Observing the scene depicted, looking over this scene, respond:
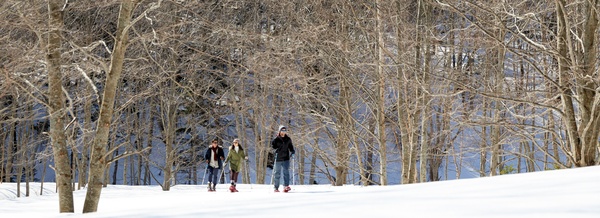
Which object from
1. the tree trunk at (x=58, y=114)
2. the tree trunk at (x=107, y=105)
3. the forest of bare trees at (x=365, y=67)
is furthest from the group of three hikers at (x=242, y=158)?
the tree trunk at (x=107, y=105)

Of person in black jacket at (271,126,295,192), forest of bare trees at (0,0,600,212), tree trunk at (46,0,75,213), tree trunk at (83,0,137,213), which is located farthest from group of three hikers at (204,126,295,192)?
tree trunk at (83,0,137,213)

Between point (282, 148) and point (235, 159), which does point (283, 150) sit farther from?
point (235, 159)

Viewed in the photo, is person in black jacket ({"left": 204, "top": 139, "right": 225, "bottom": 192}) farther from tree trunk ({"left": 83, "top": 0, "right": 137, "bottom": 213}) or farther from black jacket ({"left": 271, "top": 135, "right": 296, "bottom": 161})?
tree trunk ({"left": 83, "top": 0, "right": 137, "bottom": 213})

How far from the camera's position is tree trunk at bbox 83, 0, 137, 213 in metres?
9.05

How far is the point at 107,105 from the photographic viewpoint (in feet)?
30.3

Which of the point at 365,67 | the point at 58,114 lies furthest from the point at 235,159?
the point at 58,114

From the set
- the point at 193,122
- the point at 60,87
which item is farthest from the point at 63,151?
the point at 193,122

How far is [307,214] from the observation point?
422 cm

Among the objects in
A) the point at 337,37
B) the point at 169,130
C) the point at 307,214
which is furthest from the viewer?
the point at 169,130

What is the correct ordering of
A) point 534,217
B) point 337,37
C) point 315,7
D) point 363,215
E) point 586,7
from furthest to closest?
point 315,7 → point 337,37 → point 586,7 → point 363,215 → point 534,217

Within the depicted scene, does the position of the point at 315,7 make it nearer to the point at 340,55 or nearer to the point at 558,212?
the point at 340,55

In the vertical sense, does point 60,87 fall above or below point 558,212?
above

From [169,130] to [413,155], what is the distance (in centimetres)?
1523

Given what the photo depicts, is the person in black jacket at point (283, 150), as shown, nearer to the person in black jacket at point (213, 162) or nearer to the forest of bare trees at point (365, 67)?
the forest of bare trees at point (365, 67)
